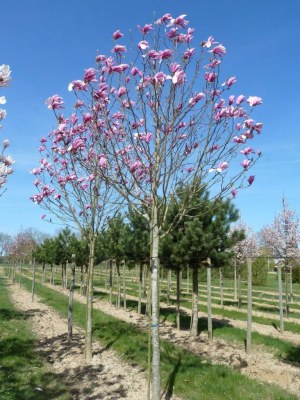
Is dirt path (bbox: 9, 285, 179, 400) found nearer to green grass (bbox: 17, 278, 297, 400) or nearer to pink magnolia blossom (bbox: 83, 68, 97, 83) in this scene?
green grass (bbox: 17, 278, 297, 400)

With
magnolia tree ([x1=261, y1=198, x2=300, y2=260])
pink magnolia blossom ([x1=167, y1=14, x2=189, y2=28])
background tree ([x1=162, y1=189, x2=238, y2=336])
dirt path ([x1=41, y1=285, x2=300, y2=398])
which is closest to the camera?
pink magnolia blossom ([x1=167, y1=14, x2=189, y2=28])

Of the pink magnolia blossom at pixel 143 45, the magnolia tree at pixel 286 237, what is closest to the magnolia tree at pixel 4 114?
the pink magnolia blossom at pixel 143 45

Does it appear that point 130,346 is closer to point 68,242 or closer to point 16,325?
point 16,325

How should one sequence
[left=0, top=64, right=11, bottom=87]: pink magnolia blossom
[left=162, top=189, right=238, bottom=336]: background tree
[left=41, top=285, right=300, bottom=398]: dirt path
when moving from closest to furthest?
[left=0, top=64, right=11, bottom=87]: pink magnolia blossom → [left=41, top=285, right=300, bottom=398]: dirt path → [left=162, top=189, right=238, bottom=336]: background tree

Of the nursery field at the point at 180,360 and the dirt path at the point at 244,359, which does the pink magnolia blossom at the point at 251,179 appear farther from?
the dirt path at the point at 244,359

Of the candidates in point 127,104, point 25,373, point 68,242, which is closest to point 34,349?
point 25,373

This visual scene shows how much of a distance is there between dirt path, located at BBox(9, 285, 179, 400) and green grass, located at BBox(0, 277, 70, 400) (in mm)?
250

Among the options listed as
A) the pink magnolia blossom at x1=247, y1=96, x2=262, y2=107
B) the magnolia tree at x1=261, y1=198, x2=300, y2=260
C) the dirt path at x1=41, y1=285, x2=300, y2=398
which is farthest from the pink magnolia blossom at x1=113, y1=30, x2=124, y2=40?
the magnolia tree at x1=261, y1=198, x2=300, y2=260

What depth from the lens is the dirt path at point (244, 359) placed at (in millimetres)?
8039

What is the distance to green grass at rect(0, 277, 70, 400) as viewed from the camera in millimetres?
6623

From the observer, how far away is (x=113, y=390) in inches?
282

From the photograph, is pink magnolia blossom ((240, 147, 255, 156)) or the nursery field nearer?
pink magnolia blossom ((240, 147, 255, 156))

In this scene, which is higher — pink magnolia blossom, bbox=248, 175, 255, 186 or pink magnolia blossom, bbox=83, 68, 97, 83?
pink magnolia blossom, bbox=83, 68, 97, 83

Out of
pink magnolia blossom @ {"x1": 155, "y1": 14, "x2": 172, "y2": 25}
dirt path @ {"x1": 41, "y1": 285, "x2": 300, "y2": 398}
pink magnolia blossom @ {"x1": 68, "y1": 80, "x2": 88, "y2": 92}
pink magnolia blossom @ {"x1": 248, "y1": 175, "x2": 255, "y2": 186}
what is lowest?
dirt path @ {"x1": 41, "y1": 285, "x2": 300, "y2": 398}
